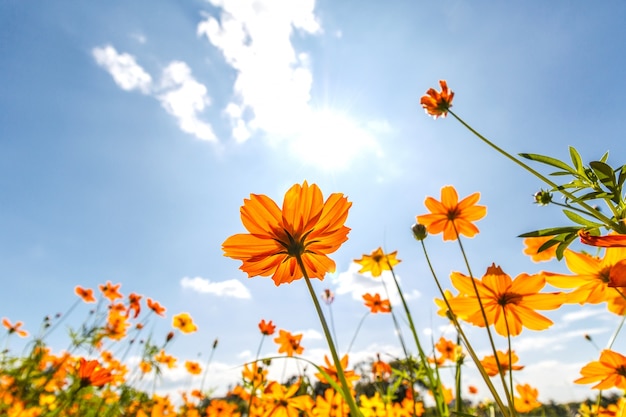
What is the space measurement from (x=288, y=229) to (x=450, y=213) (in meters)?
1.02

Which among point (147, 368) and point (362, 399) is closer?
point (362, 399)

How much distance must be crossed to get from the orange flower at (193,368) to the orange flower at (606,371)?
5.74 meters

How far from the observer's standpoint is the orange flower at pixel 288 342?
2.66 meters

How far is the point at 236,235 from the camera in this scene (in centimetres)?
60

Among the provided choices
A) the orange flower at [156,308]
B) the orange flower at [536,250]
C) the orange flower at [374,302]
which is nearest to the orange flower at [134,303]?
the orange flower at [156,308]

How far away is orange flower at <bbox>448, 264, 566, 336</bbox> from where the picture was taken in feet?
2.42

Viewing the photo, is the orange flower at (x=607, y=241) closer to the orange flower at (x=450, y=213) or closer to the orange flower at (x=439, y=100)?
the orange flower at (x=450, y=213)

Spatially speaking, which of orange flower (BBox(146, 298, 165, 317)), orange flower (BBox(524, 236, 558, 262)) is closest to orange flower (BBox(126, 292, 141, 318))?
orange flower (BBox(146, 298, 165, 317))

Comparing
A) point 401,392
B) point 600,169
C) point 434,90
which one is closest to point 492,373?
point 434,90

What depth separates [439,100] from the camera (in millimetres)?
1571

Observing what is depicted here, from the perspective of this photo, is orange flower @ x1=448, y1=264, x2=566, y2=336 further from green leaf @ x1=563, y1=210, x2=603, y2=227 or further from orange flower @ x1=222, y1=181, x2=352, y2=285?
orange flower @ x1=222, y1=181, x2=352, y2=285

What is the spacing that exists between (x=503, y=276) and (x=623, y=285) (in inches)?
14.8

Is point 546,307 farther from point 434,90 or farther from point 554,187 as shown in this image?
point 434,90

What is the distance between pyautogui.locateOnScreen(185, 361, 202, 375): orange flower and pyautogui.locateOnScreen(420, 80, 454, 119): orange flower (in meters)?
5.66
